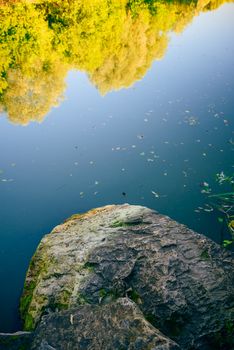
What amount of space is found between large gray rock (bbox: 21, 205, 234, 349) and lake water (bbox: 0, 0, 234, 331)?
1466 millimetres

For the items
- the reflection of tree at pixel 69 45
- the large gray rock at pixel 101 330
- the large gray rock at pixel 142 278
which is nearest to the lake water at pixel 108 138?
the reflection of tree at pixel 69 45

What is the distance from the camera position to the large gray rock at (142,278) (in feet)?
18.8

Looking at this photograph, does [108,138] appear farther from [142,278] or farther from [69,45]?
[69,45]

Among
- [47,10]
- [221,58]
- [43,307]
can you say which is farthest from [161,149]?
[47,10]

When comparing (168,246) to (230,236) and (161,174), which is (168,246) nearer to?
(230,236)

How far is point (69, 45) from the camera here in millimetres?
22016

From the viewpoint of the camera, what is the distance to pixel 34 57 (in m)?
20.1

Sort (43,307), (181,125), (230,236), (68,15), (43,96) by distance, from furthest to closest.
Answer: (68,15), (43,96), (181,125), (230,236), (43,307)

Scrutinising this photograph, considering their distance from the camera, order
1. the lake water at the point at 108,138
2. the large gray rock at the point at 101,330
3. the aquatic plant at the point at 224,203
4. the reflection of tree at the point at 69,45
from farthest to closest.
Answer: the reflection of tree at the point at 69,45
the lake water at the point at 108,138
the aquatic plant at the point at 224,203
the large gray rock at the point at 101,330

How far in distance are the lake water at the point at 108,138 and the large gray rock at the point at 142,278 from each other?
1.47 m

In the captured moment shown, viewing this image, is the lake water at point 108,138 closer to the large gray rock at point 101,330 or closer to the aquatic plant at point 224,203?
the aquatic plant at point 224,203

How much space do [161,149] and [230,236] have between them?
16.0 ft

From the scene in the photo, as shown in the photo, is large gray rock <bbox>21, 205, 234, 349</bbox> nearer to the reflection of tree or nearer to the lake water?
the lake water

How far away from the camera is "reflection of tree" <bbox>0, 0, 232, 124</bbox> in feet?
60.1
